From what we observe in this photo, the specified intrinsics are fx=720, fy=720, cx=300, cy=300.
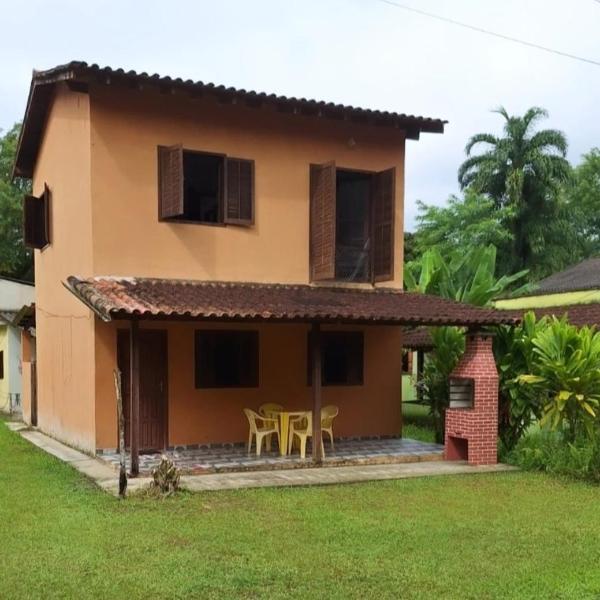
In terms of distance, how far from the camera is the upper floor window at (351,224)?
12.8 m

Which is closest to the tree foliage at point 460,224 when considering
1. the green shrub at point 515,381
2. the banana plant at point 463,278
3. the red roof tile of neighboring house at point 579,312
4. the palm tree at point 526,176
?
the palm tree at point 526,176

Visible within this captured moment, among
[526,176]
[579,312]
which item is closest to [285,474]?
[579,312]

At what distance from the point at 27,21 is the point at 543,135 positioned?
99.7ft

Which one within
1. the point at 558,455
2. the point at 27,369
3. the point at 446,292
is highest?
the point at 446,292

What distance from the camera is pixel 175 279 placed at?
39.3ft

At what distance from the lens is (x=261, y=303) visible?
428 inches

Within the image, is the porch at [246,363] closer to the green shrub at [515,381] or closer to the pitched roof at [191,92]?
the green shrub at [515,381]

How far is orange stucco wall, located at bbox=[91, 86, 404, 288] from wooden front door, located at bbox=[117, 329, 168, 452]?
1.14 m

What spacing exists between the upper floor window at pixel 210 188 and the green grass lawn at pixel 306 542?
4.95 meters

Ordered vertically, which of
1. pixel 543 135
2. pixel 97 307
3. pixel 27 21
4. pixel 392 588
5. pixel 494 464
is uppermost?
pixel 543 135

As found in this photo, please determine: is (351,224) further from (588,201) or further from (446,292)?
(588,201)

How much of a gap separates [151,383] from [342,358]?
3.68 m

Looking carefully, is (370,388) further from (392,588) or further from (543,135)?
(543,135)

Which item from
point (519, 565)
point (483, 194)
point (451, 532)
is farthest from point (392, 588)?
point (483, 194)
